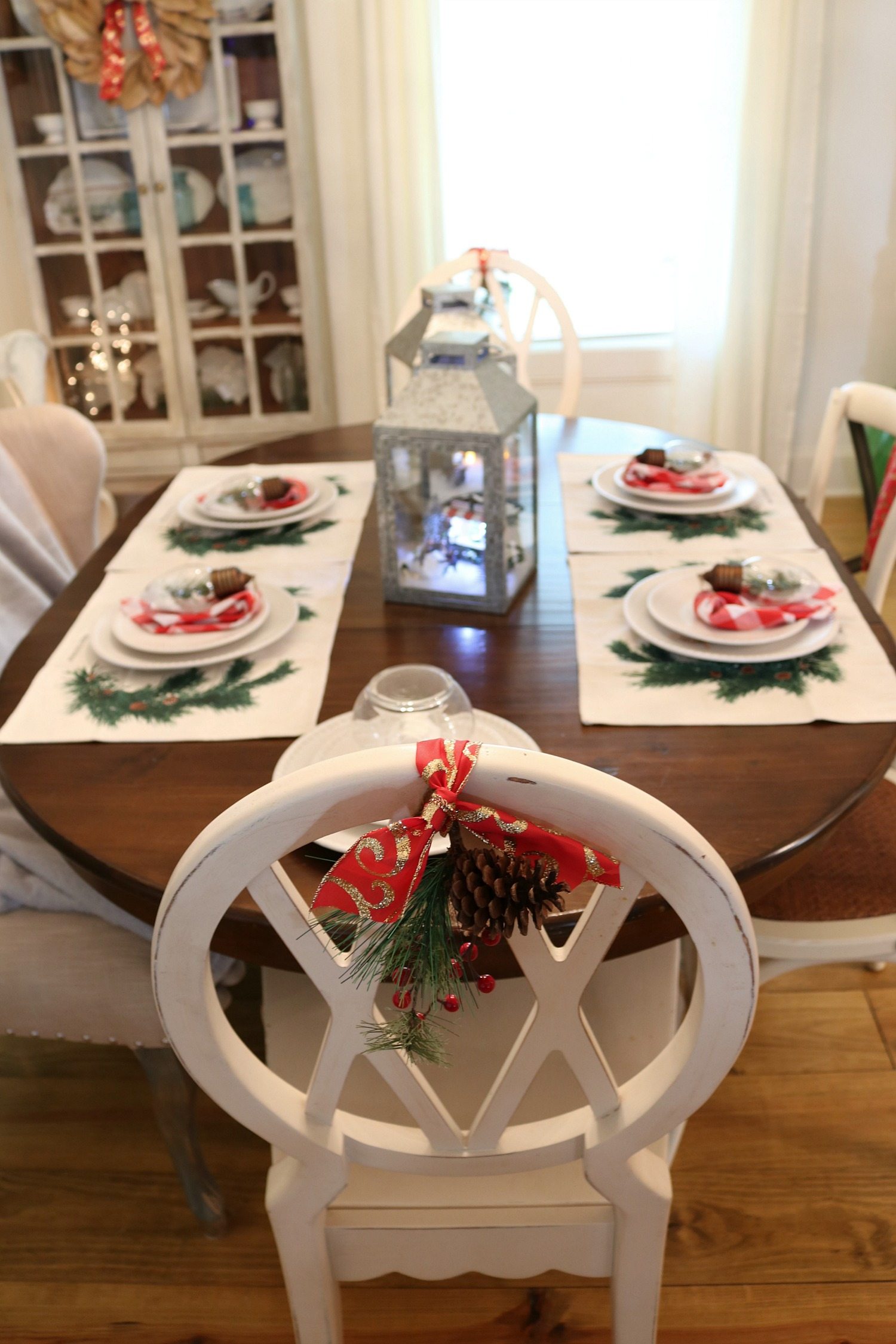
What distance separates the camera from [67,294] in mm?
3414

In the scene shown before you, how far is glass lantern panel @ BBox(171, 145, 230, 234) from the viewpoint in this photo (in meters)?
3.23

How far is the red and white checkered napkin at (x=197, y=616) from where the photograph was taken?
1.29 m

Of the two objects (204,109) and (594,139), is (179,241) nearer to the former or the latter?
(204,109)

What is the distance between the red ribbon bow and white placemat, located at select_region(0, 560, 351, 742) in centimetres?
55

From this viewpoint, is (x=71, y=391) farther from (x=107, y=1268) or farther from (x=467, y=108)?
(x=107, y=1268)

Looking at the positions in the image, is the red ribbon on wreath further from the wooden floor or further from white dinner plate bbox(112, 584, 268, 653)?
the wooden floor

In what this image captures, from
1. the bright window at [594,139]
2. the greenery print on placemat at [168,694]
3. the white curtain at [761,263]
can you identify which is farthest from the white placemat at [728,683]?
the bright window at [594,139]

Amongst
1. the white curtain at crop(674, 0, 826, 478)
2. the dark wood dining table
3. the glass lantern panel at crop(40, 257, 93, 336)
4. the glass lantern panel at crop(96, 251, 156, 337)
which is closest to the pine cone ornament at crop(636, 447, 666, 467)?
the dark wood dining table

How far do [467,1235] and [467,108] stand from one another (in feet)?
10.4

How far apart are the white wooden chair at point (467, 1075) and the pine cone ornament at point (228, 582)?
1.63ft

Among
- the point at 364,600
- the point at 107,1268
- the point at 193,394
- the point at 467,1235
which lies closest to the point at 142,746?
the point at 364,600

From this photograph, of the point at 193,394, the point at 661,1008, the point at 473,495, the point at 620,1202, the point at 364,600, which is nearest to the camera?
the point at 620,1202

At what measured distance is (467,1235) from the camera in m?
0.95

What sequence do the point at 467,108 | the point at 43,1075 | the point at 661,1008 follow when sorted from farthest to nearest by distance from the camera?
the point at 467,108, the point at 43,1075, the point at 661,1008
